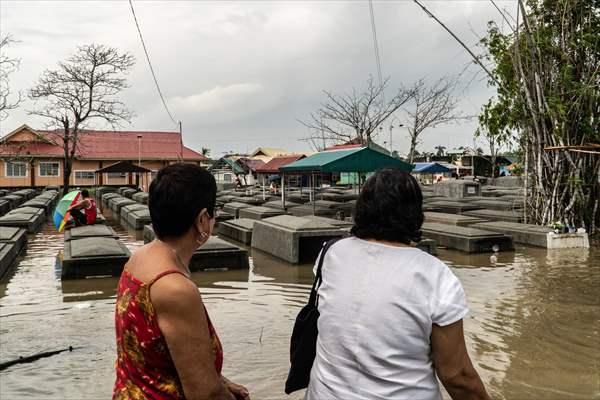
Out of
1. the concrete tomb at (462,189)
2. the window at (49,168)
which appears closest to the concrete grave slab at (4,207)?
the concrete tomb at (462,189)

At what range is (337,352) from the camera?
1.91 metres

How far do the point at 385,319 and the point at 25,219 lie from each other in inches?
620

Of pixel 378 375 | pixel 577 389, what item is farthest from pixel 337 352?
pixel 577 389

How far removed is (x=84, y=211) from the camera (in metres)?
14.1

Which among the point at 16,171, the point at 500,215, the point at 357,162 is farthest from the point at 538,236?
the point at 16,171

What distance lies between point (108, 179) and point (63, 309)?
4016cm

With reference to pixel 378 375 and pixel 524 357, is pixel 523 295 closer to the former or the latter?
pixel 524 357

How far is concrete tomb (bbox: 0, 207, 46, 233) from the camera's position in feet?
48.9

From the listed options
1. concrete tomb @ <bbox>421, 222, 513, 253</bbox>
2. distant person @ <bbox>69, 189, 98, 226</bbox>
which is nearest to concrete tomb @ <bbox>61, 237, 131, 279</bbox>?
distant person @ <bbox>69, 189, 98, 226</bbox>

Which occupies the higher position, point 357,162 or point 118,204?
point 357,162

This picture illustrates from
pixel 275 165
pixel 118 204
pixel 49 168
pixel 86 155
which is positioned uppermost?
pixel 86 155

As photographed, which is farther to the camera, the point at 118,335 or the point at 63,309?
the point at 63,309

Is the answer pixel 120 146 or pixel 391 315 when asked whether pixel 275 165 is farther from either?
pixel 391 315

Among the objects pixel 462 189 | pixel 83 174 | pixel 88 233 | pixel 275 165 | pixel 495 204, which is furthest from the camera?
pixel 83 174
